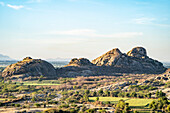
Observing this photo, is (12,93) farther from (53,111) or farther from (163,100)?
(163,100)

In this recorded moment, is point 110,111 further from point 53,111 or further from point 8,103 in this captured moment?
point 8,103

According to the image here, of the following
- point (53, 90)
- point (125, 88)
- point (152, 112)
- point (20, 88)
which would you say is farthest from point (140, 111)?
point (20, 88)

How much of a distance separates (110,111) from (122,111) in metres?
5.37

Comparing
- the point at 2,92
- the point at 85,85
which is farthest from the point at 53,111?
the point at 85,85

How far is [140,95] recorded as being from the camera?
13588cm

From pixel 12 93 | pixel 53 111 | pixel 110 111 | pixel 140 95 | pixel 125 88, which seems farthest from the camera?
pixel 125 88

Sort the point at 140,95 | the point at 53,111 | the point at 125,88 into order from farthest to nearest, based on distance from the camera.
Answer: the point at 125,88, the point at 140,95, the point at 53,111

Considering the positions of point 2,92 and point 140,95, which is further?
point 2,92

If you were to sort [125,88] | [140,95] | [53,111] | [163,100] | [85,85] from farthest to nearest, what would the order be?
[85,85] → [125,88] → [140,95] → [163,100] → [53,111]

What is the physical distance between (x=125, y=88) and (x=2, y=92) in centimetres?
8923

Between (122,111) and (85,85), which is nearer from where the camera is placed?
(122,111)

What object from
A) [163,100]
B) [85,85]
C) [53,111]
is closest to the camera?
[53,111]

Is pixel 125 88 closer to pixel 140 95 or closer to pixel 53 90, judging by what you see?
pixel 140 95

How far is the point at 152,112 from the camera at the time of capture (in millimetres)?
96562
